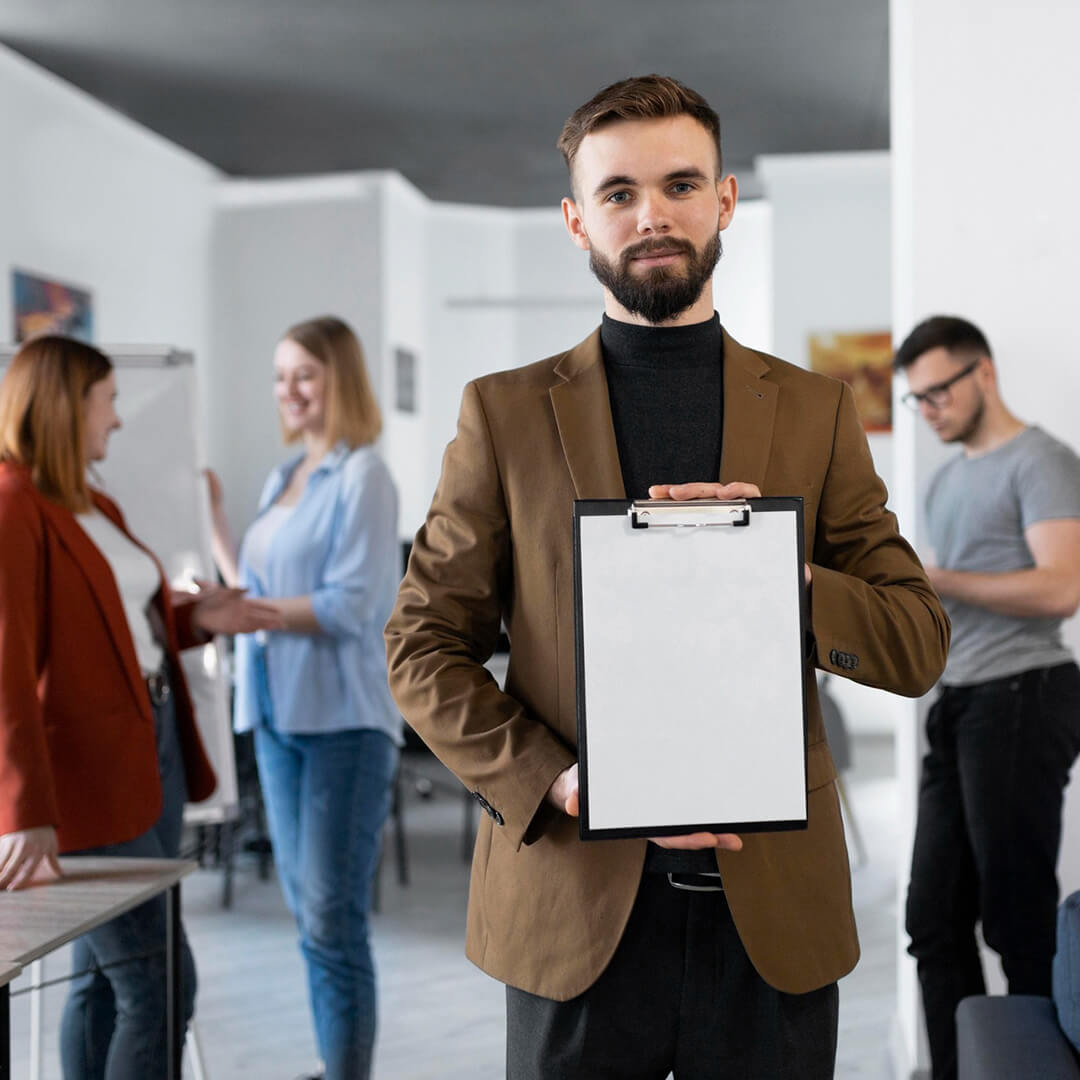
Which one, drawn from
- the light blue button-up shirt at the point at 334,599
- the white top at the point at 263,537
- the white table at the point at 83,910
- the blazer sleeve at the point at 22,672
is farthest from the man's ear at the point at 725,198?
the white top at the point at 263,537

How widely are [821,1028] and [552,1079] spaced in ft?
0.89

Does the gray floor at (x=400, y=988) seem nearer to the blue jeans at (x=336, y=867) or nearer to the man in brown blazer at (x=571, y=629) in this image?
the blue jeans at (x=336, y=867)

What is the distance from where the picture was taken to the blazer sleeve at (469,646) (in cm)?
118

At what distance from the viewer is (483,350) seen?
8.38 m

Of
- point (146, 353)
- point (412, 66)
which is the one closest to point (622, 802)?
point (146, 353)

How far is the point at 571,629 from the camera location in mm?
1233

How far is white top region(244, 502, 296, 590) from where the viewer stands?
2.85 meters

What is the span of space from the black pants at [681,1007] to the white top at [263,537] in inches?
69.8

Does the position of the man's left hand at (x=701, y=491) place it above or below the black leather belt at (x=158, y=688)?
above

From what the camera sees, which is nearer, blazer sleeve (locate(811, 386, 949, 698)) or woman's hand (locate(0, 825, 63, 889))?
blazer sleeve (locate(811, 386, 949, 698))

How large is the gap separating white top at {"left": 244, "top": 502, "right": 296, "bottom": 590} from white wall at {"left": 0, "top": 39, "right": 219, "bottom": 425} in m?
2.79

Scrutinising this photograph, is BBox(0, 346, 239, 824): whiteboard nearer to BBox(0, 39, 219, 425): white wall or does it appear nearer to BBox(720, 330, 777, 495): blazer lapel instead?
BBox(0, 39, 219, 425): white wall

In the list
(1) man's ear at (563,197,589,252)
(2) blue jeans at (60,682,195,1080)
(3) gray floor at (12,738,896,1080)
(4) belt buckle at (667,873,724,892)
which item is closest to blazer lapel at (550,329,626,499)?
(1) man's ear at (563,197,589,252)

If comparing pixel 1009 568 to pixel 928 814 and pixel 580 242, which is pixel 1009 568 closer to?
pixel 928 814
